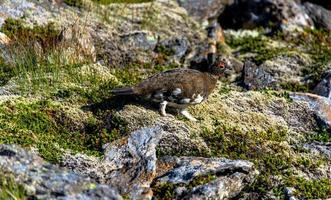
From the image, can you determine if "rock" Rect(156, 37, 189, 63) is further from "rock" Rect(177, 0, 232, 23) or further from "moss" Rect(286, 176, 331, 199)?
"moss" Rect(286, 176, 331, 199)

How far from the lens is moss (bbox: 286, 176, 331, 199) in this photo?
1195 cm

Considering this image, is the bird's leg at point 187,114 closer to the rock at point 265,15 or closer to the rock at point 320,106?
the rock at point 320,106

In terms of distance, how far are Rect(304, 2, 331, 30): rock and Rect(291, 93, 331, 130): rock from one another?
22.8 feet

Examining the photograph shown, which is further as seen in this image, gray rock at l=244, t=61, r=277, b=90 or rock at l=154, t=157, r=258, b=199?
gray rock at l=244, t=61, r=277, b=90

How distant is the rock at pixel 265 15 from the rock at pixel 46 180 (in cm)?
1243

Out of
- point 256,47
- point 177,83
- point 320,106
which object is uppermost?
point 177,83

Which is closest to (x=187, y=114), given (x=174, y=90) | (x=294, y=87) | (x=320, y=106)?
(x=174, y=90)

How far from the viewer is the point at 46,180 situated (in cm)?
967

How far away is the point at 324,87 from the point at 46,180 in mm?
8951

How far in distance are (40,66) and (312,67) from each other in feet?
24.2

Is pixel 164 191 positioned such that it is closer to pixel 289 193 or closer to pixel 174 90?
pixel 289 193

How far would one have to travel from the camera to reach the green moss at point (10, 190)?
9.43 metres

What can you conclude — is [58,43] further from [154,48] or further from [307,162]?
[307,162]

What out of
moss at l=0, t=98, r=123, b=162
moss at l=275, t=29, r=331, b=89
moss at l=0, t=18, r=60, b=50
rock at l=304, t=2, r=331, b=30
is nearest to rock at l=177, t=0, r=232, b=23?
moss at l=275, t=29, r=331, b=89
